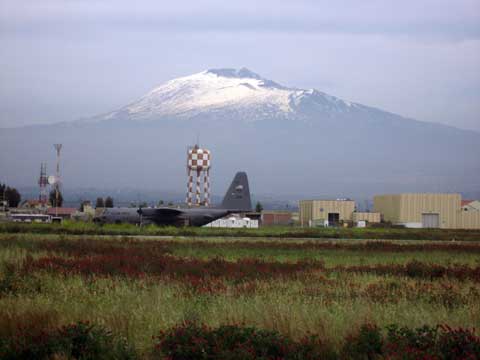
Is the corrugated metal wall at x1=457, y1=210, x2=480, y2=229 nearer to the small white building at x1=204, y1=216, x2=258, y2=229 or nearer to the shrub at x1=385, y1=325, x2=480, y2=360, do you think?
the small white building at x1=204, y1=216, x2=258, y2=229

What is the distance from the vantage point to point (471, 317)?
12.0 m

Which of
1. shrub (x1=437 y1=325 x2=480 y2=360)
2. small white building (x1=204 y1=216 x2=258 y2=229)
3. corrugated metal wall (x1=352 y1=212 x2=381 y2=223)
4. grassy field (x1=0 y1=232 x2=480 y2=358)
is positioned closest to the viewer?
shrub (x1=437 y1=325 x2=480 y2=360)

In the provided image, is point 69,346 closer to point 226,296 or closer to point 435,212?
point 226,296

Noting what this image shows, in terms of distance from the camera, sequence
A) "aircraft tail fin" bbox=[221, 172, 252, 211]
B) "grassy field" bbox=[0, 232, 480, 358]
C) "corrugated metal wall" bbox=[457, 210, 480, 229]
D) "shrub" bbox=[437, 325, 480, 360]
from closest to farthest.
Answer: "shrub" bbox=[437, 325, 480, 360]
"grassy field" bbox=[0, 232, 480, 358]
"aircraft tail fin" bbox=[221, 172, 252, 211]
"corrugated metal wall" bbox=[457, 210, 480, 229]

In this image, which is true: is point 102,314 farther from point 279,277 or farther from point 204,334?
point 279,277

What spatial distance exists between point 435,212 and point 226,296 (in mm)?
72728

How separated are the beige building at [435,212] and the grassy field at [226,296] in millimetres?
61837

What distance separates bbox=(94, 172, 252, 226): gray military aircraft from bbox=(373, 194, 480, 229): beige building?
27.0m

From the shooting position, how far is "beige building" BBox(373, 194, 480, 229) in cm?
8100

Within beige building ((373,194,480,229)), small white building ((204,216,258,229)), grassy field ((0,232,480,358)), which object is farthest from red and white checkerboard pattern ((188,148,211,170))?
grassy field ((0,232,480,358))

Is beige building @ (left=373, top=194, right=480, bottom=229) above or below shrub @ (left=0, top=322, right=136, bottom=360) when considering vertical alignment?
above

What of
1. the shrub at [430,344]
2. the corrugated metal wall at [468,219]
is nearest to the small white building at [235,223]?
the corrugated metal wall at [468,219]

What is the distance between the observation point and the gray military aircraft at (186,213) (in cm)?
5806

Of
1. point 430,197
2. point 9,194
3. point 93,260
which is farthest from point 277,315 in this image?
point 9,194
